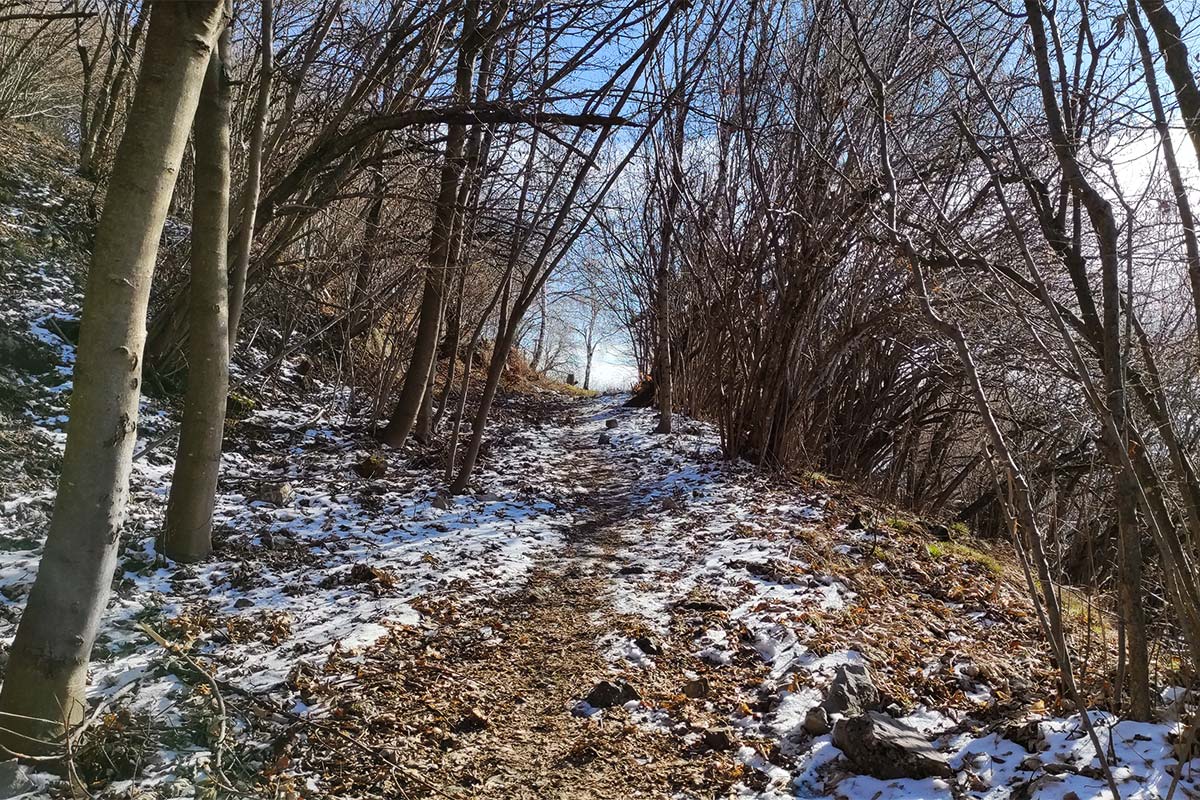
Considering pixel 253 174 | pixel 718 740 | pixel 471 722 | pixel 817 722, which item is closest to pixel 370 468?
pixel 253 174

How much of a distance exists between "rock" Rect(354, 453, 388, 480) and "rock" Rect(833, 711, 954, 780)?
5.31m

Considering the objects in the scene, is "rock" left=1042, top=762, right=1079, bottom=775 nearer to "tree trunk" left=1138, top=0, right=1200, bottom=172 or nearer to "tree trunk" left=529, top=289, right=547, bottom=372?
"tree trunk" left=1138, top=0, right=1200, bottom=172

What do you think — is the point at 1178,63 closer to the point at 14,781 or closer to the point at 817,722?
the point at 817,722

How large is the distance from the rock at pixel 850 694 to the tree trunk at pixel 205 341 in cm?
392

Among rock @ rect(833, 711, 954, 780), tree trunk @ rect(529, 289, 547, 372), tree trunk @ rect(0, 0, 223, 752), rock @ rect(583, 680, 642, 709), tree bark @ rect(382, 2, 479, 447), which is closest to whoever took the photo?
tree trunk @ rect(0, 0, 223, 752)

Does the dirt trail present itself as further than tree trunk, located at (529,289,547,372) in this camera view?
No

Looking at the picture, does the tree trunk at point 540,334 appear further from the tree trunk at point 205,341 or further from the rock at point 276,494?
the tree trunk at point 205,341

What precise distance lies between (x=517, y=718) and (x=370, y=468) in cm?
425

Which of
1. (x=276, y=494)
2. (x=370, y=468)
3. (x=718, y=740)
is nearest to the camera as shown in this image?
(x=718, y=740)

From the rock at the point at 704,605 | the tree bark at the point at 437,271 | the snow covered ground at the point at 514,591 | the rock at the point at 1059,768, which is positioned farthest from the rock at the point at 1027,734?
the tree bark at the point at 437,271

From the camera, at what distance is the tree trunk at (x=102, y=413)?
2381mm

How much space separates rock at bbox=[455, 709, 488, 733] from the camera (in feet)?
10.6

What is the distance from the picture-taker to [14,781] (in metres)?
2.29

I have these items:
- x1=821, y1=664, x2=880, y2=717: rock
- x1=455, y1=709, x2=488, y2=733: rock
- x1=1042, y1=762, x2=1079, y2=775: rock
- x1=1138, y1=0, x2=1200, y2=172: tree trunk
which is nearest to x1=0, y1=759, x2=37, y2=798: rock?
x1=455, y1=709, x2=488, y2=733: rock
